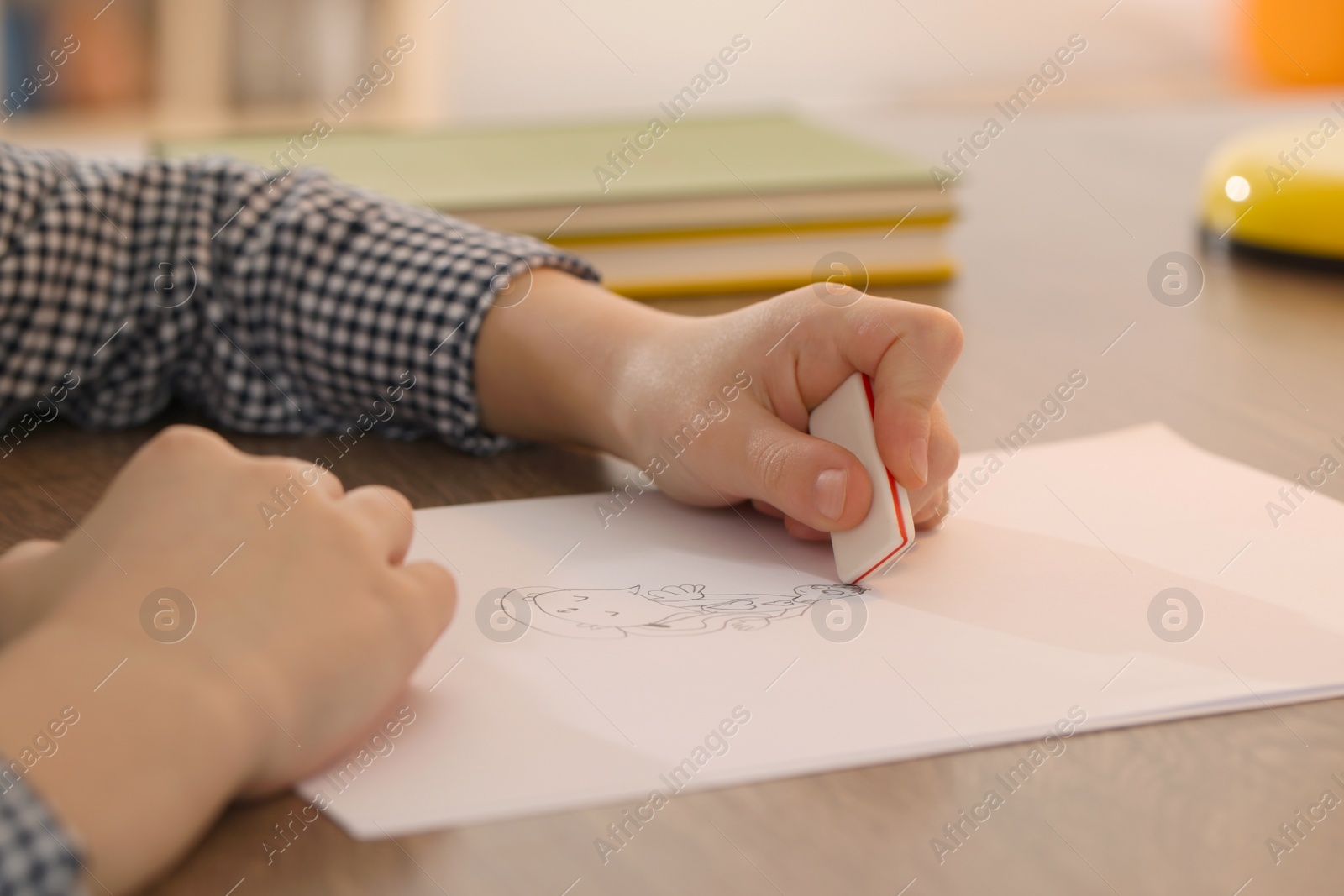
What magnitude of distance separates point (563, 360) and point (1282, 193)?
1.86 ft

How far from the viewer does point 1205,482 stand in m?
0.54

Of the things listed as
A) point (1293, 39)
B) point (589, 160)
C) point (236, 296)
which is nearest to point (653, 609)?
point (236, 296)

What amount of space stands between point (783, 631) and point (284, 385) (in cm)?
34

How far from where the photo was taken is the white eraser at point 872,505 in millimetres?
443

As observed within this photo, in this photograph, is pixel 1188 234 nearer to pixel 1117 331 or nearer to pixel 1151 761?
pixel 1117 331

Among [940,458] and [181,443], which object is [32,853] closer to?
[181,443]

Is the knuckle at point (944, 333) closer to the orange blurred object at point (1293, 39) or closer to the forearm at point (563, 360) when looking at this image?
the forearm at point (563, 360)

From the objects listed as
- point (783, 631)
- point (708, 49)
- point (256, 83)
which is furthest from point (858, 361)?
point (708, 49)

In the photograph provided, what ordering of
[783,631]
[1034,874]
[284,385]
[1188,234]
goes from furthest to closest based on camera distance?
1. [1188,234]
2. [284,385]
3. [783,631]
4. [1034,874]

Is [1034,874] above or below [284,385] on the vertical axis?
above

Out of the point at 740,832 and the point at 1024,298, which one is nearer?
the point at 740,832

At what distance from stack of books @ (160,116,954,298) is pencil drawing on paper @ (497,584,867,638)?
37 cm

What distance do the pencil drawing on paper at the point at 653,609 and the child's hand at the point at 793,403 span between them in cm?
4

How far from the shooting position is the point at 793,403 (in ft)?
1.61
